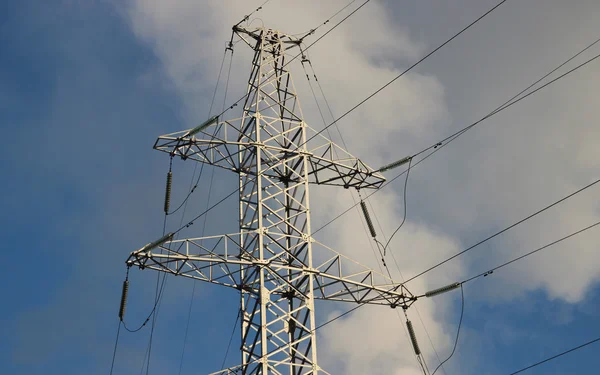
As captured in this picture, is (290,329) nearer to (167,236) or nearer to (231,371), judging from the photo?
(231,371)

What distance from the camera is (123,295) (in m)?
35.5

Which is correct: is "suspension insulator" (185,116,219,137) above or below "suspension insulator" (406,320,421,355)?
above

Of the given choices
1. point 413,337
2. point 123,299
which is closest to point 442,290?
point 413,337

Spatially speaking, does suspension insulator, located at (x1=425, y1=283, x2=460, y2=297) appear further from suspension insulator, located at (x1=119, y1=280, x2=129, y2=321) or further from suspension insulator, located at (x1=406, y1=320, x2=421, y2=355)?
suspension insulator, located at (x1=119, y1=280, x2=129, y2=321)

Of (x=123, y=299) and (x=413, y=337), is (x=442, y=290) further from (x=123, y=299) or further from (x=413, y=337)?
(x=123, y=299)

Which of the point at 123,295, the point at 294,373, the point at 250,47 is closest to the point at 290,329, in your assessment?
the point at 294,373

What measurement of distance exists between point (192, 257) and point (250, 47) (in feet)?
35.8

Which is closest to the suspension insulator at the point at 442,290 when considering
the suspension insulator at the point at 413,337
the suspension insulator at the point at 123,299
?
the suspension insulator at the point at 413,337

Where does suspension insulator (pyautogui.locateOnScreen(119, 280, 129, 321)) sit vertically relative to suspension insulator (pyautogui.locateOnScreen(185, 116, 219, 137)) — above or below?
below

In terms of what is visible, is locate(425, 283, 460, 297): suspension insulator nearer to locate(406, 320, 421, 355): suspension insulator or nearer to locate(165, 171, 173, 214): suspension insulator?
locate(406, 320, 421, 355): suspension insulator

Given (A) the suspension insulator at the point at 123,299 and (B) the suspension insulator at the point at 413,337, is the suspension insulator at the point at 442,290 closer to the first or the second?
(B) the suspension insulator at the point at 413,337

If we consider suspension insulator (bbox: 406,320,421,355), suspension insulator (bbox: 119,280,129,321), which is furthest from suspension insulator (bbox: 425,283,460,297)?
suspension insulator (bbox: 119,280,129,321)

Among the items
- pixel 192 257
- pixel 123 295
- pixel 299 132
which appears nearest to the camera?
pixel 192 257

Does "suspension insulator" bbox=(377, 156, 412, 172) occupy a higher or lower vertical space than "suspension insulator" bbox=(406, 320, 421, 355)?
higher
